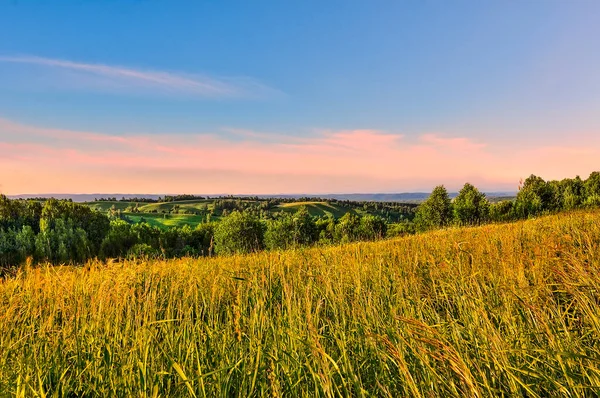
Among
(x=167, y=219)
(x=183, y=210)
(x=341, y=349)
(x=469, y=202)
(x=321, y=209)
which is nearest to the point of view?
(x=341, y=349)

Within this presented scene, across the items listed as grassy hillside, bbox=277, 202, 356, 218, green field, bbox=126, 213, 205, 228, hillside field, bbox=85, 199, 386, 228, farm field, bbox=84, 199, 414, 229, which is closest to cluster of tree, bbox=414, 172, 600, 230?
farm field, bbox=84, 199, 414, 229

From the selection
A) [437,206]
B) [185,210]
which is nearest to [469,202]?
[437,206]

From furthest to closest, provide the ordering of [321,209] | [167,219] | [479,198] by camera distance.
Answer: [321,209] < [167,219] < [479,198]

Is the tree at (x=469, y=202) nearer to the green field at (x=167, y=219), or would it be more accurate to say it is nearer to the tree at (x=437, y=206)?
the tree at (x=437, y=206)

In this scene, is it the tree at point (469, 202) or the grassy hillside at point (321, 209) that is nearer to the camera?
the tree at point (469, 202)

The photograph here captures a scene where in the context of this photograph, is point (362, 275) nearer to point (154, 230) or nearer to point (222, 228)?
point (222, 228)

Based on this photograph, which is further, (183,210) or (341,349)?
(183,210)

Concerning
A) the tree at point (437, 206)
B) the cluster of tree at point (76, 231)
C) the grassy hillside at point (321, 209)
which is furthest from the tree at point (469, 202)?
the grassy hillside at point (321, 209)

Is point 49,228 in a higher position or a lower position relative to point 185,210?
lower

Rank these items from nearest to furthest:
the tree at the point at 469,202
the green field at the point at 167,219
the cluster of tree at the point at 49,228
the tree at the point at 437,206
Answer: the cluster of tree at the point at 49,228 → the tree at the point at 469,202 → the tree at the point at 437,206 → the green field at the point at 167,219

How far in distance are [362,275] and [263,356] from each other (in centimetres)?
260

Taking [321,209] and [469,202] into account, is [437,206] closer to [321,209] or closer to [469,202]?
[469,202]

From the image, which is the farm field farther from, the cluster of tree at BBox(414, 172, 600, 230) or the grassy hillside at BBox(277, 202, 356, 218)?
the cluster of tree at BBox(414, 172, 600, 230)

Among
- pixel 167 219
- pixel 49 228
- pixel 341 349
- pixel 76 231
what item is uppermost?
pixel 341 349
